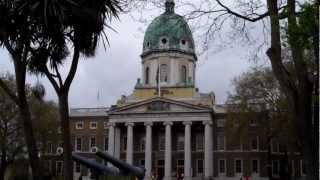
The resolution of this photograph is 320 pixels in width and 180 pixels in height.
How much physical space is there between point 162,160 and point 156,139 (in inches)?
127

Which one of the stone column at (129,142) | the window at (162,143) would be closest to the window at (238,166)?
the window at (162,143)

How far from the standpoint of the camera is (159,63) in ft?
289

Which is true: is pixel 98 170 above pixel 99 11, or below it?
below

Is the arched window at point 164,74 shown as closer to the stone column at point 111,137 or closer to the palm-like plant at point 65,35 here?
the stone column at point 111,137

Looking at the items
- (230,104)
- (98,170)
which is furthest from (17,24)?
(230,104)

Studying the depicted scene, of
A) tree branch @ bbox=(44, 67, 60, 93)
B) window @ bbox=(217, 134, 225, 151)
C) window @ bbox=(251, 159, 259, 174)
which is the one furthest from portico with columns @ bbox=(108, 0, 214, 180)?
tree branch @ bbox=(44, 67, 60, 93)

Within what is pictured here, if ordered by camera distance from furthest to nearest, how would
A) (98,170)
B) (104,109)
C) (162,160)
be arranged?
(104,109) < (162,160) < (98,170)

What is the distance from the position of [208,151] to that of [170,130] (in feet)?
19.7

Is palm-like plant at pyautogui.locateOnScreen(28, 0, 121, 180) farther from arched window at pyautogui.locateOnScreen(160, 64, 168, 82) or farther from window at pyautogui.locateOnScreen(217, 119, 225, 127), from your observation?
arched window at pyautogui.locateOnScreen(160, 64, 168, 82)

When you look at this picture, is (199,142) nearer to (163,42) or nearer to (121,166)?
(163,42)

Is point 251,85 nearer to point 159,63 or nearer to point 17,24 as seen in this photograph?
point 159,63

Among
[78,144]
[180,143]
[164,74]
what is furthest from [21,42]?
[78,144]

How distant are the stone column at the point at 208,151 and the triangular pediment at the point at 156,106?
3.67 meters

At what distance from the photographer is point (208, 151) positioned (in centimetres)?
7950
